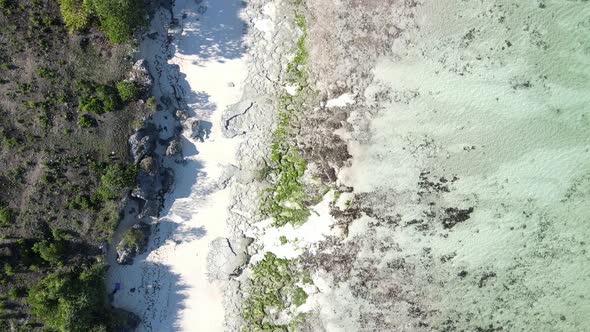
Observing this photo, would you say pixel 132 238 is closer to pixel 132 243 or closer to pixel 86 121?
pixel 132 243

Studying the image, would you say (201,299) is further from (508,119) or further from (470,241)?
(508,119)

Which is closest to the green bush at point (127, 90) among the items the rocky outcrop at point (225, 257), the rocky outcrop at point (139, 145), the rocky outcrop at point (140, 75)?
the rocky outcrop at point (140, 75)

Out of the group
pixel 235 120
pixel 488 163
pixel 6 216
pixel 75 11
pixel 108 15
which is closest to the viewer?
pixel 108 15

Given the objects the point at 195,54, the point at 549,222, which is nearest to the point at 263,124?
the point at 195,54

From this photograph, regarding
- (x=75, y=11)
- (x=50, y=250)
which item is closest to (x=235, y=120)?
(x=75, y=11)

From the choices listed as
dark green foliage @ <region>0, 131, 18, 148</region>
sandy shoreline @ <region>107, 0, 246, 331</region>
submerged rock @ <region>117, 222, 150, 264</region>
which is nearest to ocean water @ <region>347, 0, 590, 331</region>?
sandy shoreline @ <region>107, 0, 246, 331</region>

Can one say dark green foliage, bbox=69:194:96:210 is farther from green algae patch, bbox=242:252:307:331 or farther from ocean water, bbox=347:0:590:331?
ocean water, bbox=347:0:590:331
